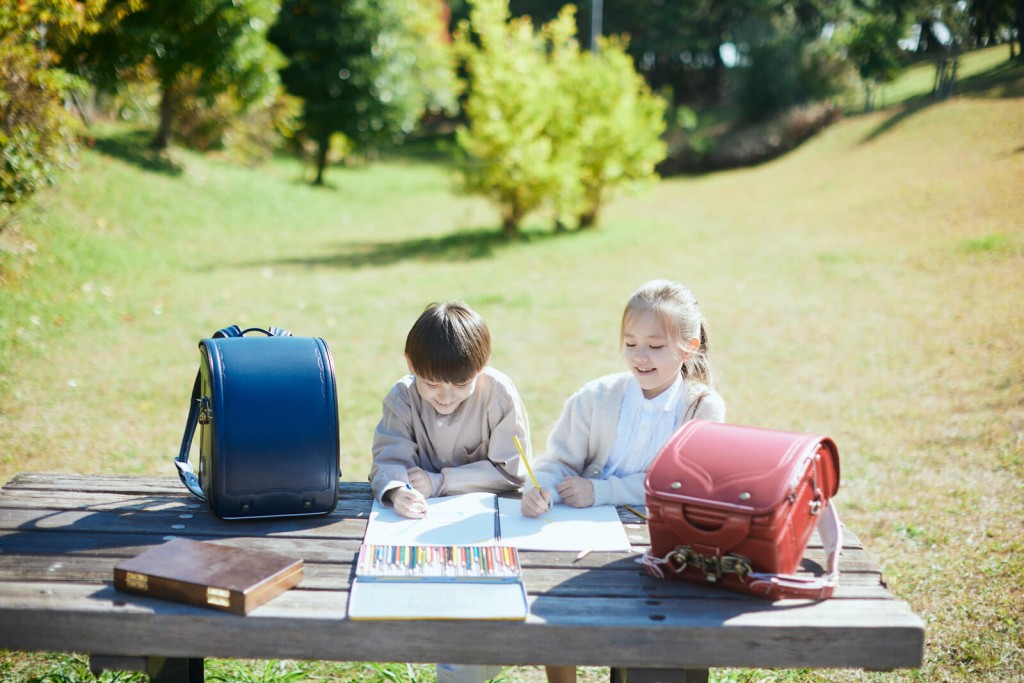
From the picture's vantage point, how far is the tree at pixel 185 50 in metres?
13.2

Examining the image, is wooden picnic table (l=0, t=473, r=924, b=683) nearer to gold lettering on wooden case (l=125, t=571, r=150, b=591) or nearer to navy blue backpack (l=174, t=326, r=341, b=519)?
gold lettering on wooden case (l=125, t=571, r=150, b=591)

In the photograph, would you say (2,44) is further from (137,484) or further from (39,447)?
(137,484)

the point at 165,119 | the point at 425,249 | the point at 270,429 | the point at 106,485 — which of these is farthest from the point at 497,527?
the point at 165,119

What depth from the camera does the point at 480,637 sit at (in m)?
1.84

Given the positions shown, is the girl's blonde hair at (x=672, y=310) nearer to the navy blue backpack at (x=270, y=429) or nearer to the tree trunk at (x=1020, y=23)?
the navy blue backpack at (x=270, y=429)

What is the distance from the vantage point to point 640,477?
8.54 ft

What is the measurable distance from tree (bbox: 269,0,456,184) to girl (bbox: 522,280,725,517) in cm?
1855

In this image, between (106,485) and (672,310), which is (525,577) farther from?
(106,485)

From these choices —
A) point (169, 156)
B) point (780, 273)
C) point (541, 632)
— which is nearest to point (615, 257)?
point (780, 273)

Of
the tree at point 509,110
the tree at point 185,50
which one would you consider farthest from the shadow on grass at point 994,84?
the tree at point 185,50

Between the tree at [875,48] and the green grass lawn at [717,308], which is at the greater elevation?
the tree at [875,48]

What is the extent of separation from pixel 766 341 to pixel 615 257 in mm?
3986

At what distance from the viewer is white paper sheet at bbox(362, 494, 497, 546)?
224 cm

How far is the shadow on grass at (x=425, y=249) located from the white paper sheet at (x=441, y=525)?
9200 mm
